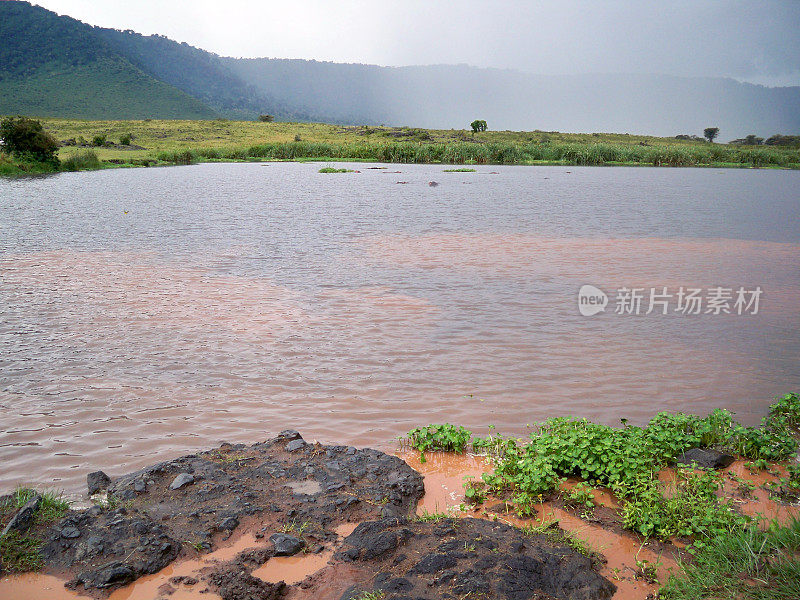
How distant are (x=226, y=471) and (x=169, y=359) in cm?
333

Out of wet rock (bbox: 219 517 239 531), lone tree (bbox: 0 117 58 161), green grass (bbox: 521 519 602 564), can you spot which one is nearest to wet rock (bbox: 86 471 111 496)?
wet rock (bbox: 219 517 239 531)

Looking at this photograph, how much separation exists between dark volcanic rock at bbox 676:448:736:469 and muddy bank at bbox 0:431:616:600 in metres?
1.94

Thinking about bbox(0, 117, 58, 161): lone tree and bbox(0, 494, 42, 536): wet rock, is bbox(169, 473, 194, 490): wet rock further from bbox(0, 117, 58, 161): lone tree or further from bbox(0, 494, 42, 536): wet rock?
bbox(0, 117, 58, 161): lone tree

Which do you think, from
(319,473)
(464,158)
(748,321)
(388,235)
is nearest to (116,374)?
(319,473)

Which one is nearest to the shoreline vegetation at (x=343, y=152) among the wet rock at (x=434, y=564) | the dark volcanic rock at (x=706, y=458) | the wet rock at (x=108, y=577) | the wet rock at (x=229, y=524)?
the wet rock at (x=229, y=524)

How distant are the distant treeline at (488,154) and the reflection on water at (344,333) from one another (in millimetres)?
39795

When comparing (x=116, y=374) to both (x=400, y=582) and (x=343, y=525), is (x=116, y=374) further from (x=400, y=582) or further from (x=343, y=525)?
(x=400, y=582)

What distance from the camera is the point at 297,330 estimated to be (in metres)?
8.58

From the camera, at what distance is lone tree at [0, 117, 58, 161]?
37.6 m

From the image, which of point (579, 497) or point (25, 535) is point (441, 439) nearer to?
point (579, 497)

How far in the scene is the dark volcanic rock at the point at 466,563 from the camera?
3082 millimetres

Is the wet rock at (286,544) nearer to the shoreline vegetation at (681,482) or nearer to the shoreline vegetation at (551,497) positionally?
the shoreline vegetation at (551,497)

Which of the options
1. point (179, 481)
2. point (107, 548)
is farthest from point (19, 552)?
point (179, 481)

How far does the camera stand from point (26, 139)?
38.3 metres
